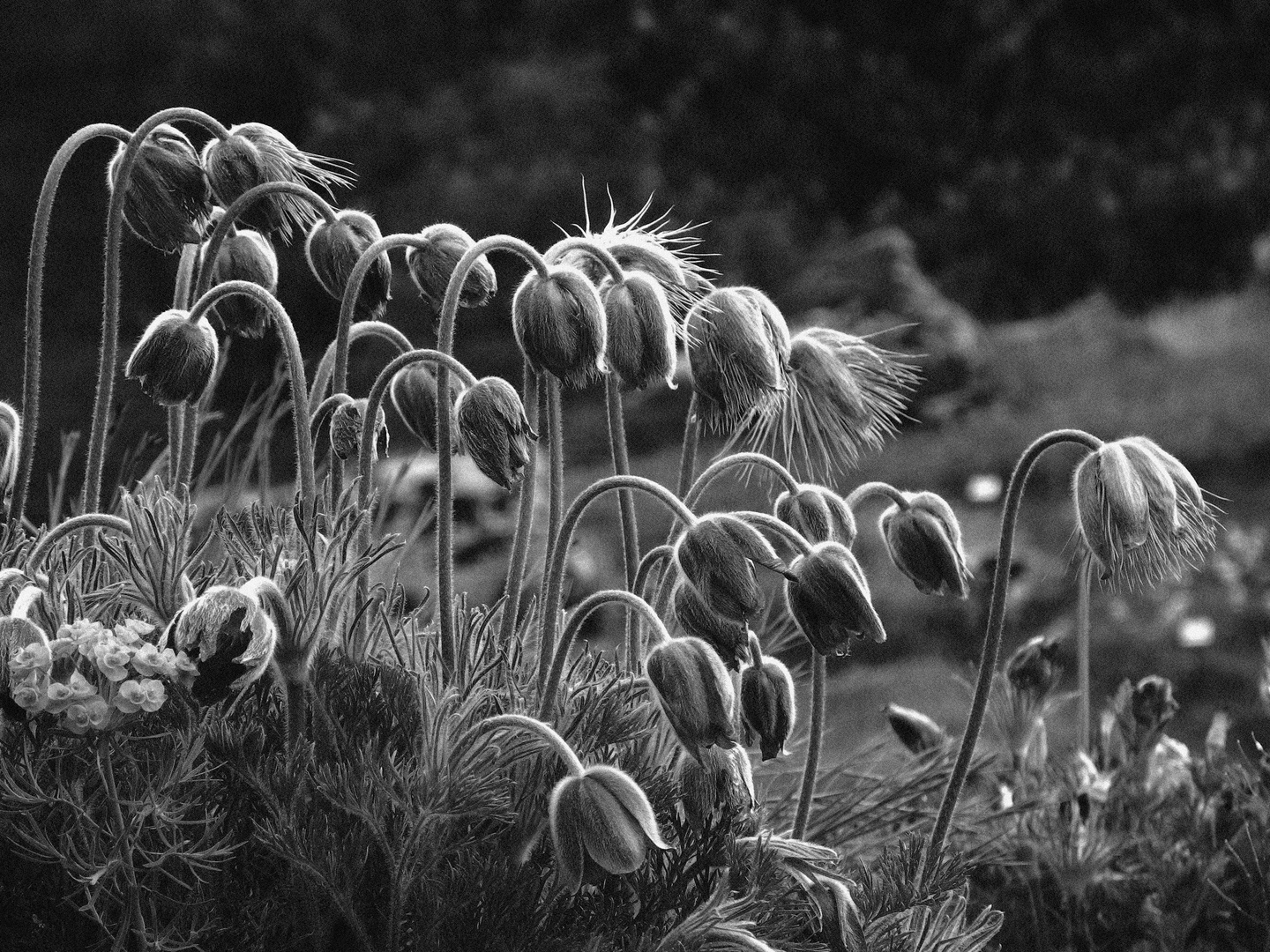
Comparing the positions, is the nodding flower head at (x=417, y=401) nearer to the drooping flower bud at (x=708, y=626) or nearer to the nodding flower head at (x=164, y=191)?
the nodding flower head at (x=164, y=191)

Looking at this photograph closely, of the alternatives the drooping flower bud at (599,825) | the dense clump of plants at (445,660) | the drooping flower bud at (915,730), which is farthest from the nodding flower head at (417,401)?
the drooping flower bud at (915,730)

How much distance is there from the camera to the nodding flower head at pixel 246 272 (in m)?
1.37

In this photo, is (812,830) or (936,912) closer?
(936,912)

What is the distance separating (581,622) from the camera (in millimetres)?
1010

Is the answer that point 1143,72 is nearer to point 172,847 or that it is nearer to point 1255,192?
point 1255,192

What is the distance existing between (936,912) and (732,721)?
0.31 metres

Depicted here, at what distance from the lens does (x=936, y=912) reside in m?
1.18

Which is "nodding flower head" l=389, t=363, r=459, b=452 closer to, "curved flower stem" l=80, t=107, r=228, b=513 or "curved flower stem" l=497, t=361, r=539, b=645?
"curved flower stem" l=497, t=361, r=539, b=645

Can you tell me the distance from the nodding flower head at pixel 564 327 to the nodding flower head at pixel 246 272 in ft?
1.26

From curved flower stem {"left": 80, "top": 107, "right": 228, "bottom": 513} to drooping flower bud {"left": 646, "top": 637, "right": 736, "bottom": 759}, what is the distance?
50 cm

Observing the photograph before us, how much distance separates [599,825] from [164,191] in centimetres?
63

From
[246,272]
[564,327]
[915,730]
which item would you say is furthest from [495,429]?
[915,730]

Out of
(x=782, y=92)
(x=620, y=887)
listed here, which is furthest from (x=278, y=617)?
(x=782, y=92)

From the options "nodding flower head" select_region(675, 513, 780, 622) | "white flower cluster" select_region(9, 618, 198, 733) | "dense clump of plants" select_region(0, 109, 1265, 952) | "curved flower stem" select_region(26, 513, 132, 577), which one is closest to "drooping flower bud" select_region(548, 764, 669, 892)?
"dense clump of plants" select_region(0, 109, 1265, 952)
